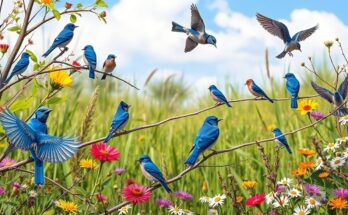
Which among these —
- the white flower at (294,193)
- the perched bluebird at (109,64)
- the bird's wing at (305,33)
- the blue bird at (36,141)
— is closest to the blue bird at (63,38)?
the perched bluebird at (109,64)

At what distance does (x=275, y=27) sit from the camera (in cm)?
257

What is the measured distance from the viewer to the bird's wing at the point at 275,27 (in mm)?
2535

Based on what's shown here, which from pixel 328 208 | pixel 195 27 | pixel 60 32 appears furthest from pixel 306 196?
pixel 60 32

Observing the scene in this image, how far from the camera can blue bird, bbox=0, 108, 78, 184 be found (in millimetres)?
1706

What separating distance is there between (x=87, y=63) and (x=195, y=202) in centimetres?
205

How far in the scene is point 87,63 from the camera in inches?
99.1

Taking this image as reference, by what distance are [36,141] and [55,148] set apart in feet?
0.39

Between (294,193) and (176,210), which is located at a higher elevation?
(294,193)

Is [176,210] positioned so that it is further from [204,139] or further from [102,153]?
[204,139]

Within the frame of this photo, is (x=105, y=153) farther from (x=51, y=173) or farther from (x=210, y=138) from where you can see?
(x=51, y=173)

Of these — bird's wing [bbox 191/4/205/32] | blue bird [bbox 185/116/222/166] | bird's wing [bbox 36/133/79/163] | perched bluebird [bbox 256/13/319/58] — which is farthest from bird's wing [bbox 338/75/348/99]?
bird's wing [bbox 36/133/79/163]

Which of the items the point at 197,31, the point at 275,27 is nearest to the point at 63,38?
the point at 197,31

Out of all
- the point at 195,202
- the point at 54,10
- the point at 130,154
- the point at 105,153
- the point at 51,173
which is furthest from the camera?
the point at 130,154

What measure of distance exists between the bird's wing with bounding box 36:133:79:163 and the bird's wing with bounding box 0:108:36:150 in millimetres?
37
